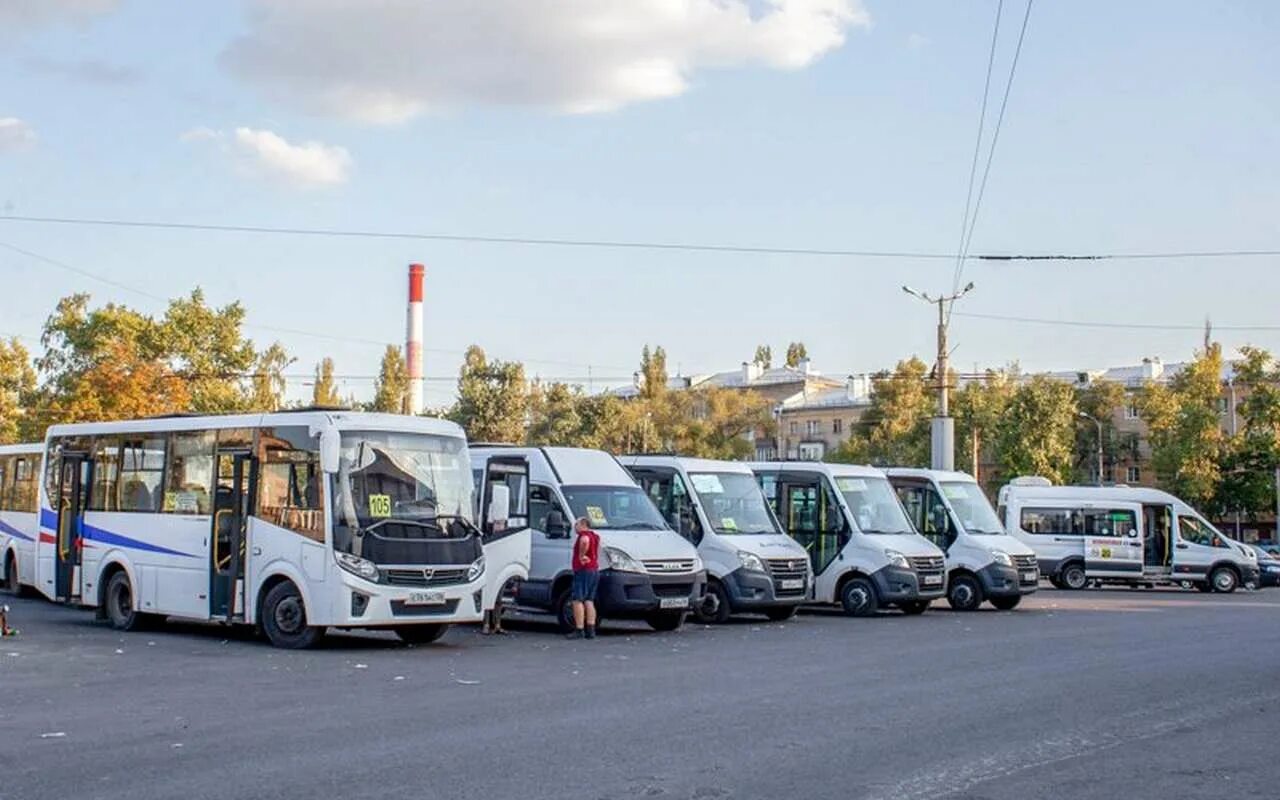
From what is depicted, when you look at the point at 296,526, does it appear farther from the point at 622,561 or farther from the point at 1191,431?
the point at 1191,431

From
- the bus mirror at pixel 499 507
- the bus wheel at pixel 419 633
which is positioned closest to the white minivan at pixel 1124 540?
the bus mirror at pixel 499 507

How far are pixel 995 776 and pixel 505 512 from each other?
446 inches

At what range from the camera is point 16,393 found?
6756 centimetres

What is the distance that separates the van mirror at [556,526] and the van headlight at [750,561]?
306cm

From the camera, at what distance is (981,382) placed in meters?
86.0

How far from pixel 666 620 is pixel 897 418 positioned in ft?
203

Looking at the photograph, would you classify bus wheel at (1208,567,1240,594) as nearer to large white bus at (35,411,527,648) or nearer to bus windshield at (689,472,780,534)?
bus windshield at (689,472,780,534)

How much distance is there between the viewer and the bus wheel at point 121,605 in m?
20.3

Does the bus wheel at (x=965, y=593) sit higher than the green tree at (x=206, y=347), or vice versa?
the green tree at (x=206, y=347)

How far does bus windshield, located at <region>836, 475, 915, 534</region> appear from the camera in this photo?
25.8 metres

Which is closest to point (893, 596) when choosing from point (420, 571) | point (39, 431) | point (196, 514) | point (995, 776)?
Result: point (420, 571)

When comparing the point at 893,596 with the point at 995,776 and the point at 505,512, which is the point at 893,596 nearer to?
the point at 505,512

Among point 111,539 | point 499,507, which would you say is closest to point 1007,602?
point 499,507

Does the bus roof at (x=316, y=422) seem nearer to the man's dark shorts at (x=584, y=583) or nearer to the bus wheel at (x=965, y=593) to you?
the man's dark shorts at (x=584, y=583)
